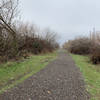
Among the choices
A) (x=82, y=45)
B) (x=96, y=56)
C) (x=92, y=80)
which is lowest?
(x=92, y=80)

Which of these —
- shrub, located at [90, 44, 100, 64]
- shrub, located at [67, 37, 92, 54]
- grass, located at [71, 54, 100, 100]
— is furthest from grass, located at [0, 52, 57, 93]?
shrub, located at [67, 37, 92, 54]

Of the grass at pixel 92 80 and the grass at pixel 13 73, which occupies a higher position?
the grass at pixel 13 73

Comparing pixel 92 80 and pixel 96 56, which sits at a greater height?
pixel 96 56

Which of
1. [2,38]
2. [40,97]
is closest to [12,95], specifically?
[40,97]

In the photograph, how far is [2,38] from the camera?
6059mm

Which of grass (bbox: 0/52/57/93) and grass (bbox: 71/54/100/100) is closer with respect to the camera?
grass (bbox: 71/54/100/100)

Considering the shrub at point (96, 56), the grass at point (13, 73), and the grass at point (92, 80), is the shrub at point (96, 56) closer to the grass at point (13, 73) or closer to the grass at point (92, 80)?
the grass at point (92, 80)

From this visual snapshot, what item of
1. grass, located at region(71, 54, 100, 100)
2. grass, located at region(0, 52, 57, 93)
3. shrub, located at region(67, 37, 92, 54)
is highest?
shrub, located at region(67, 37, 92, 54)

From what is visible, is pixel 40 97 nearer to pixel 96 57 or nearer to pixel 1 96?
pixel 1 96

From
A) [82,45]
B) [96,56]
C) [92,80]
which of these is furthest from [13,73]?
[82,45]

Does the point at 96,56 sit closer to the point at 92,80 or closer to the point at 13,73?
the point at 92,80

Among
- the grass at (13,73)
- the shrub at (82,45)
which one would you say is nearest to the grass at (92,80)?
the grass at (13,73)

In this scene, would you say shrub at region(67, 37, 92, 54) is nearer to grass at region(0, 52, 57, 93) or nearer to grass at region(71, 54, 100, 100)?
grass at region(71, 54, 100, 100)

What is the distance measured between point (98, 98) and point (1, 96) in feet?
10.3
